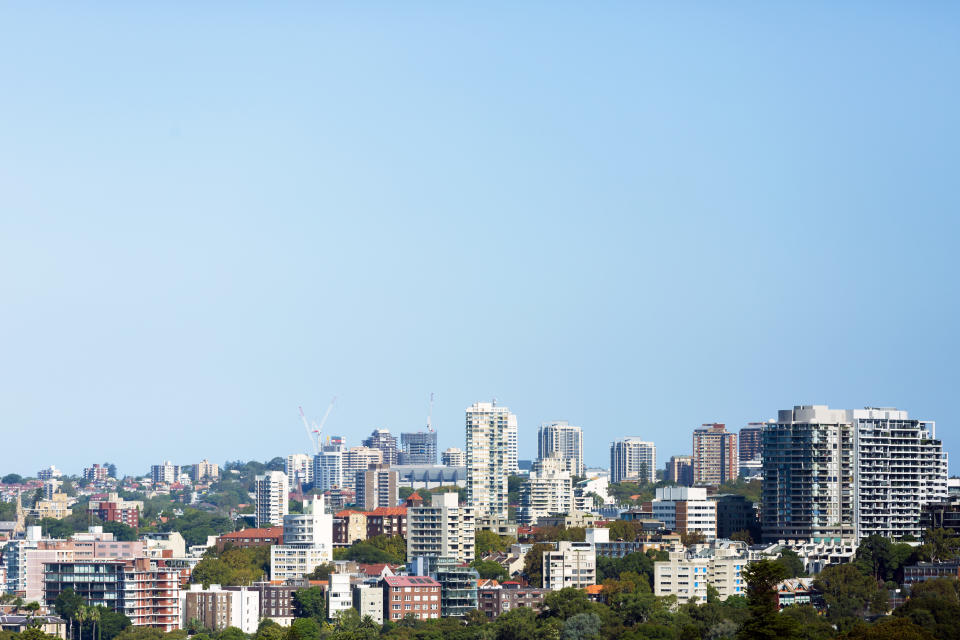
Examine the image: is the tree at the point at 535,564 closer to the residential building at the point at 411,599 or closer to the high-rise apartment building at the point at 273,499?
the residential building at the point at 411,599

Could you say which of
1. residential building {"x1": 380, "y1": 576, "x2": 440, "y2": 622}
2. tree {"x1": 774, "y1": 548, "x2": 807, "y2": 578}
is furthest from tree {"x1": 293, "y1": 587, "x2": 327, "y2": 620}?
tree {"x1": 774, "y1": 548, "x2": 807, "y2": 578}

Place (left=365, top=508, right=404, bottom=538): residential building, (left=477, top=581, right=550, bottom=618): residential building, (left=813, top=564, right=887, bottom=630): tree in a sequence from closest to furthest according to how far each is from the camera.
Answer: (left=813, top=564, right=887, bottom=630): tree → (left=477, top=581, right=550, bottom=618): residential building → (left=365, top=508, right=404, bottom=538): residential building

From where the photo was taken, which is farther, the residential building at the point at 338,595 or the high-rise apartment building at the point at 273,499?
the high-rise apartment building at the point at 273,499

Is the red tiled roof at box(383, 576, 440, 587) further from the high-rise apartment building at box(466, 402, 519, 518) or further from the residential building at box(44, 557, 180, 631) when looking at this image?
the high-rise apartment building at box(466, 402, 519, 518)

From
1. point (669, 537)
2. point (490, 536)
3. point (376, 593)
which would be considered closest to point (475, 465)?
point (490, 536)

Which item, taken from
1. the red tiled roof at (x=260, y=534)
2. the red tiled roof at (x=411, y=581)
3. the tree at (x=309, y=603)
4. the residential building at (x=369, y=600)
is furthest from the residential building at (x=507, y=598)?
the red tiled roof at (x=260, y=534)

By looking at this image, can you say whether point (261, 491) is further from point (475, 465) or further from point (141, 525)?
point (475, 465)

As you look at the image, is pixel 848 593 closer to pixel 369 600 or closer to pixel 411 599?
pixel 411 599
